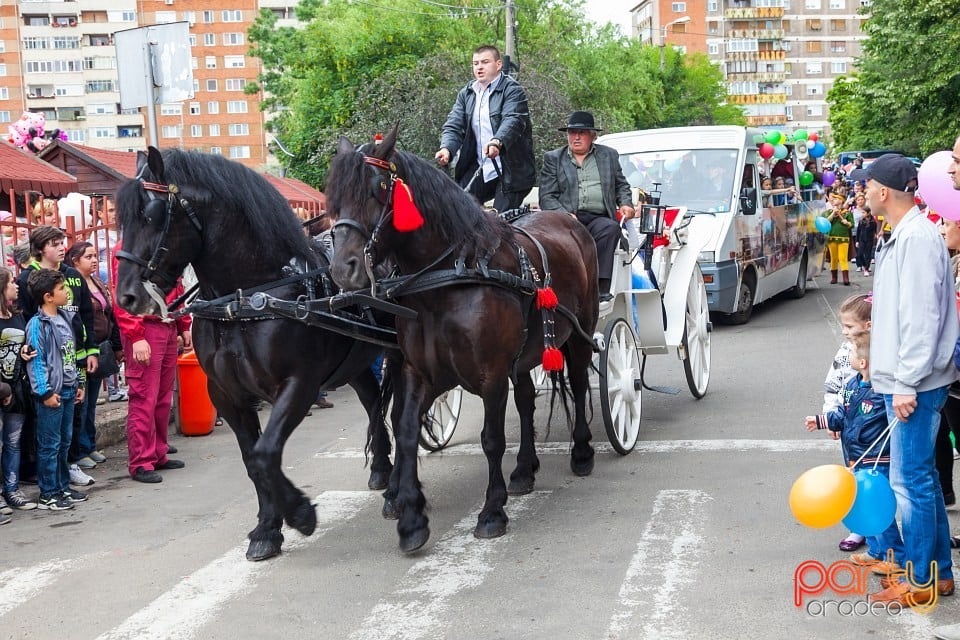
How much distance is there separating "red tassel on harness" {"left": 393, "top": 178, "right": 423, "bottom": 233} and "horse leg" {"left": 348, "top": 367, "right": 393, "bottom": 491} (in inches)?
60.9

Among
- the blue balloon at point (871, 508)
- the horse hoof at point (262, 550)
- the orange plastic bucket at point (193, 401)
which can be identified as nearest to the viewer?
the blue balloon at point (871, 508)

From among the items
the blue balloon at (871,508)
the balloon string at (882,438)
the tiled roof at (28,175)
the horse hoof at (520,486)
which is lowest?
the horse hoof at (520,486)

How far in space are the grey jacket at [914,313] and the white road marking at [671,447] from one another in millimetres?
3166

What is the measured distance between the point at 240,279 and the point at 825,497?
3175 mm

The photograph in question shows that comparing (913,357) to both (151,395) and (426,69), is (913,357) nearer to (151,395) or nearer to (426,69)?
(151,395)

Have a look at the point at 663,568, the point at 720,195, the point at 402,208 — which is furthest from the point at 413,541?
the point at 720,195

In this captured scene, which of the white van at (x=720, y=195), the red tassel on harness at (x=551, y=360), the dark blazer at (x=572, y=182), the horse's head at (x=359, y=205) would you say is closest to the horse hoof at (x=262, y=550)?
the horse's head at (x=359, y=205)

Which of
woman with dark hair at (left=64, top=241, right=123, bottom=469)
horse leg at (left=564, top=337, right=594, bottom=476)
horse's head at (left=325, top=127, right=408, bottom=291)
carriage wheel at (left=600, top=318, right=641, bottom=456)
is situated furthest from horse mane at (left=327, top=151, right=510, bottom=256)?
woman with dark hair at (left=64, top=241, right=123, bottom=469)

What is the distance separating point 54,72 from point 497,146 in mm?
105072

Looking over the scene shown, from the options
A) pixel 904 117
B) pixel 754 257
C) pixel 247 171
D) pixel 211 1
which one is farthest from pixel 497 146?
pixel 211 1

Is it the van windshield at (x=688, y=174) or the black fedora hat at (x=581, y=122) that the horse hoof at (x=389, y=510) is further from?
the van windshield at (x=688, y=174)

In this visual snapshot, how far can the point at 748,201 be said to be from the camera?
1447 cm

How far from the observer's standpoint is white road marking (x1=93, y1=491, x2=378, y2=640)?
4.71 metres

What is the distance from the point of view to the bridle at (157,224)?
5.48 m
